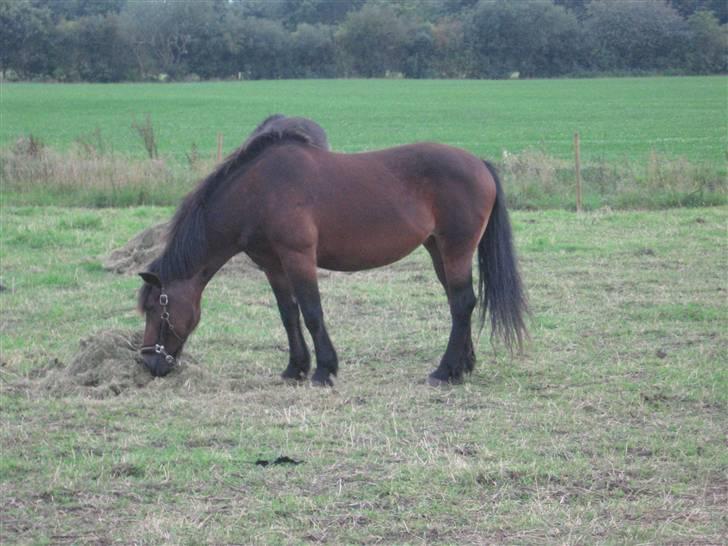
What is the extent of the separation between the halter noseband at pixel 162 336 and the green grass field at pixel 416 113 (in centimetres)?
1546

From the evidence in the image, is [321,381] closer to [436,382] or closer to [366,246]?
[436,382]

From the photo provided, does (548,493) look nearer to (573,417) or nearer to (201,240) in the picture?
(573,417)

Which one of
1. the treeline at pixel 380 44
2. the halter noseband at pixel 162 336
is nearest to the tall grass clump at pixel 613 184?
the halter noseband at pixel 162 336

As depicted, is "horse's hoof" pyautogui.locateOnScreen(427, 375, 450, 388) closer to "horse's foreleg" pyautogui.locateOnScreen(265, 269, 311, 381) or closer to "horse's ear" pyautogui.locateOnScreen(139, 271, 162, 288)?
"horse's foreleg" pyautogui.locateOnScreen(265, 269, 311, 381)

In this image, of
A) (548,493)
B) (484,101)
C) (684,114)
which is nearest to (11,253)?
(548,493)

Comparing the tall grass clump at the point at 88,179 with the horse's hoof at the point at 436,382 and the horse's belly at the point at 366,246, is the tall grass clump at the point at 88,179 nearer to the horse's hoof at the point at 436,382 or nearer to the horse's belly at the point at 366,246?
the horse's belly at the point at 366,246

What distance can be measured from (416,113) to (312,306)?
4360cm

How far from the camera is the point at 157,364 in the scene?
25.2 ft

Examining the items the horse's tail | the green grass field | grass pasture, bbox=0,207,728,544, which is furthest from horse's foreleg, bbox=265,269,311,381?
the green grass field

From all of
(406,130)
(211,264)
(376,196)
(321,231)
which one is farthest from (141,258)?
(406,130)

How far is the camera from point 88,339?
26.6 ft

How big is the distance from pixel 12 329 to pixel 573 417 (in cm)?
564

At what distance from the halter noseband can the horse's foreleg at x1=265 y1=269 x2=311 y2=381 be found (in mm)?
866

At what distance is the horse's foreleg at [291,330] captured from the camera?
8.07 meters
